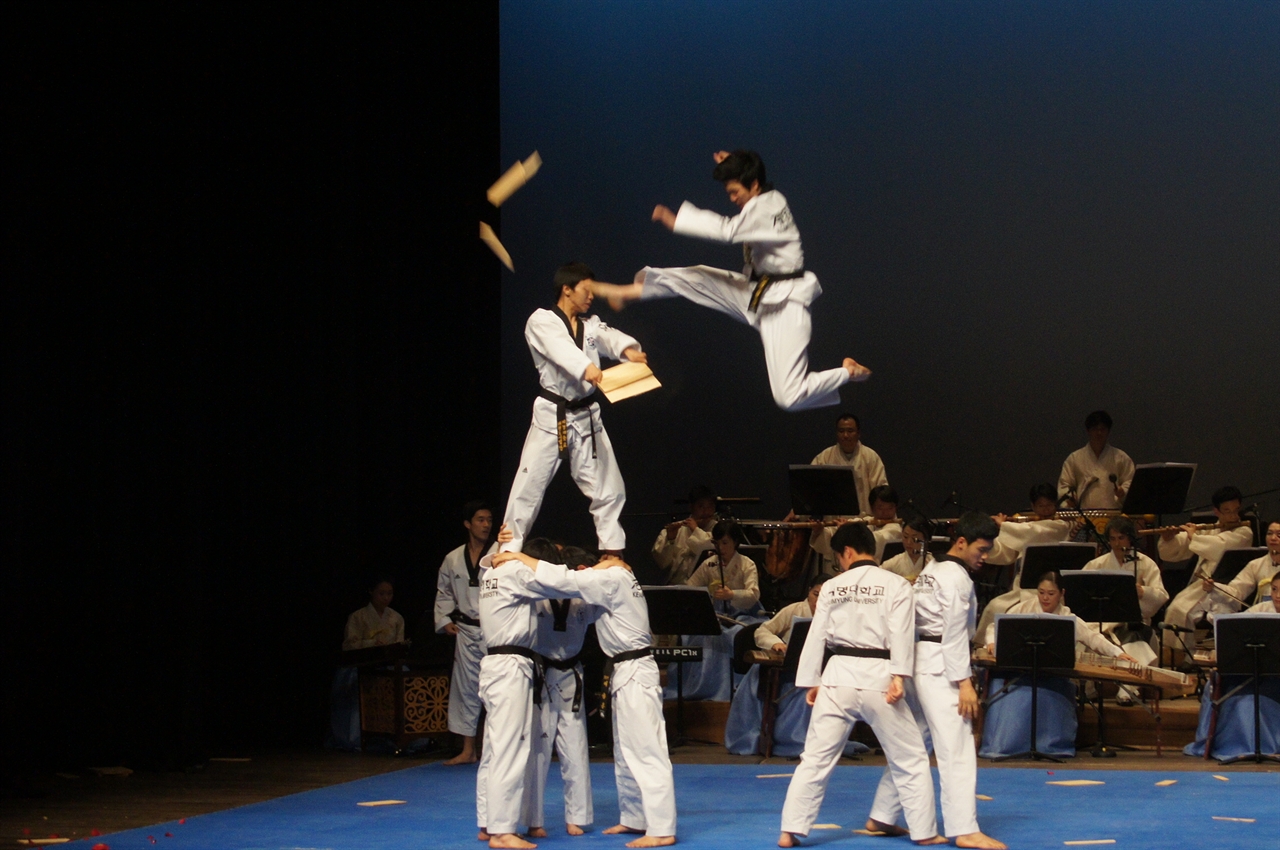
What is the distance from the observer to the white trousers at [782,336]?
16.6 ft

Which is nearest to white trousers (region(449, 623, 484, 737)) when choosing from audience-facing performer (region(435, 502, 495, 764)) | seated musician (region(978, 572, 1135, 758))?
audience-facing performer (region(435, 502, 495, 764))

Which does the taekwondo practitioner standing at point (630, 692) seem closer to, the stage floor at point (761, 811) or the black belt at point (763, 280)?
the stage floor at point (761, 811)

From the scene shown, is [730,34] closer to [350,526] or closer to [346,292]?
[346,292]

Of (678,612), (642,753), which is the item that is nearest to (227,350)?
(678,612)

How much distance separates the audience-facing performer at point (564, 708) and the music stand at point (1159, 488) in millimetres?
4190

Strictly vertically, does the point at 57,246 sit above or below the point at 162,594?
above

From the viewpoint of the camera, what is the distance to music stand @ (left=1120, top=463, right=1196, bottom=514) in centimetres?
848

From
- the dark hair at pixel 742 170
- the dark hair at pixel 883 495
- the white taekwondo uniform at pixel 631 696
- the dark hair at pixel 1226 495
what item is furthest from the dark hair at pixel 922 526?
the dark hair at pixel 742 170

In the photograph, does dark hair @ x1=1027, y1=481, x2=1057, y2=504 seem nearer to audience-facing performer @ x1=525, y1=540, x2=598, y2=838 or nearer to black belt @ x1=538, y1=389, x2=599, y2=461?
audience-facing performer @ x1=525, y1=540, x2=598, y2=838

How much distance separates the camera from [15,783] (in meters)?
6.88

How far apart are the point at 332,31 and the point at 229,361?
249 cm

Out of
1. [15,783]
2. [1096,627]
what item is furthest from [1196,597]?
[15,783]

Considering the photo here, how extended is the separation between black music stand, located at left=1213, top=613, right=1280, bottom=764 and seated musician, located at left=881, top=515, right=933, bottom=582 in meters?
1.70

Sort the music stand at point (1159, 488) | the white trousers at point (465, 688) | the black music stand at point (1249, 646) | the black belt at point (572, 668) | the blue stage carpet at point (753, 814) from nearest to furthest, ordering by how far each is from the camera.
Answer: the blue stage carpet at point (753, 814)
the black belt at point (572, 668)
the black music stand at point (1249, 646)
the white trousers at point (465, 688)
the music stand at point (1159, 488)
